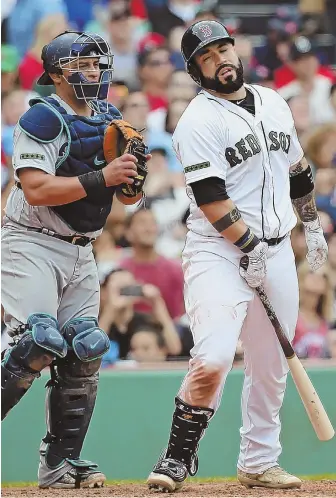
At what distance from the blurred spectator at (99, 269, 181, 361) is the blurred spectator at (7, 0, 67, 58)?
7.84ft

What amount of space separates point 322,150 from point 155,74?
1.60 meters

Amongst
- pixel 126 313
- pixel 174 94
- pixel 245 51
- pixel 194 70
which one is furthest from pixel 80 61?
pixel 245 51

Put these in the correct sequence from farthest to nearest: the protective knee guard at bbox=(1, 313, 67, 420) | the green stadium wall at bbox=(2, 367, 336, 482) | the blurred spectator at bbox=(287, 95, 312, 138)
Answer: the blurred spectator at bbox=(287, 95, 312, 138) → the green stadium wall at bbox=(2, 367, 336, 482) → the protective knee guard at bbox=(1, 313, 67, 420)

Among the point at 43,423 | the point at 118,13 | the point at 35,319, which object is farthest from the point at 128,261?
the point at 35,319

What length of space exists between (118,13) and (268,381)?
15.9 ft

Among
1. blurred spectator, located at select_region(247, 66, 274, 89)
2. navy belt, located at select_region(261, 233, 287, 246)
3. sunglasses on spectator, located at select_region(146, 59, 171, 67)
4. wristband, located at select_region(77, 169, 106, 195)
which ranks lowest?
navy belt, located at select_region(261, 233, 287, 246)

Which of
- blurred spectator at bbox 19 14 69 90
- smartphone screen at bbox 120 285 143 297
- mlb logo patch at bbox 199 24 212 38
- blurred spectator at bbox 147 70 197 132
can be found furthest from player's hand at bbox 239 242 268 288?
blurred spectator at bbox 19 14 69 90

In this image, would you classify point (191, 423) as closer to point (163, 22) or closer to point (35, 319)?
point (35, 319)

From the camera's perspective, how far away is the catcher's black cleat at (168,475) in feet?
16.1

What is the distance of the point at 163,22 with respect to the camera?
9398 mm

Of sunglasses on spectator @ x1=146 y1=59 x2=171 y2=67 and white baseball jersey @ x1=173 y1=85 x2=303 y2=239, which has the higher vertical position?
sunglasses on spectator @ x1=146 y1=59 x2=171 y2=67

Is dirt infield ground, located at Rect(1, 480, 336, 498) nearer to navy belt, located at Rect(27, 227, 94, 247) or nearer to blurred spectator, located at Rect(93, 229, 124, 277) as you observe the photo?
navy belt, located at Rect(27, 227, 94, 247)

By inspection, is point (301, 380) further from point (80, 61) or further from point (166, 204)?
point (166, 204)

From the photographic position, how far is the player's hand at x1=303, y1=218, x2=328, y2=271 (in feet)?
17.9
